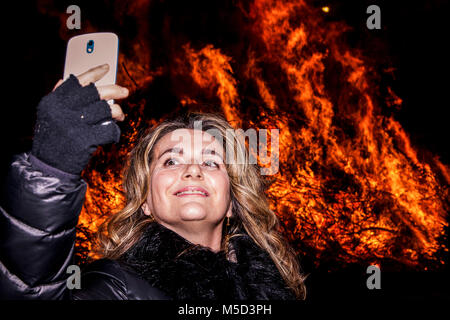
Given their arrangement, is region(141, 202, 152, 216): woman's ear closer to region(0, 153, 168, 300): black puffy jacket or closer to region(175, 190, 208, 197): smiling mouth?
region(175, 190, 208, 197): smiling mouth

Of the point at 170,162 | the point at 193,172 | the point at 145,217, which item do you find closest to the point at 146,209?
the point at 145,217

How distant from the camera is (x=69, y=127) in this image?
1.02m

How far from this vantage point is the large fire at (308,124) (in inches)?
268

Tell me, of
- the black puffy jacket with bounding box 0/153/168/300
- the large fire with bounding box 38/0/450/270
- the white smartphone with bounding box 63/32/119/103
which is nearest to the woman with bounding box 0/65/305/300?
the black puffy jacket with bounding box 0/153/168/300

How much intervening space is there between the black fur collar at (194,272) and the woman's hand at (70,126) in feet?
3.20

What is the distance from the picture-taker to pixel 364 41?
280 inches

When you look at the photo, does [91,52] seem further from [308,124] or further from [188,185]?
[308,124]

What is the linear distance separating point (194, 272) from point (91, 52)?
147 cm

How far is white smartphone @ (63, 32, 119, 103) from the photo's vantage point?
1531mm

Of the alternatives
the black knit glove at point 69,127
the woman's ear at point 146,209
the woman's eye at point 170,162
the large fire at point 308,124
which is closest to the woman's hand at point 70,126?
the black knit glove at point 69,127

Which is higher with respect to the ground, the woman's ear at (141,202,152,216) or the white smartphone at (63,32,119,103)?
the white smartphone at (63,32,119,103)

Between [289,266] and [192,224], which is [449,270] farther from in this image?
[192,224]

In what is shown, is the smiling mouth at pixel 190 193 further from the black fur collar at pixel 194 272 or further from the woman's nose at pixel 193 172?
the black fur collar at pixel 194 272

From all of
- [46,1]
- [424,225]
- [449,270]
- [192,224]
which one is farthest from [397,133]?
[46,1]
